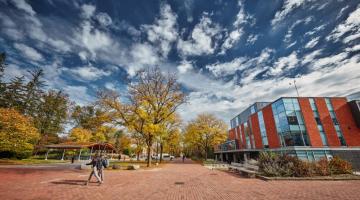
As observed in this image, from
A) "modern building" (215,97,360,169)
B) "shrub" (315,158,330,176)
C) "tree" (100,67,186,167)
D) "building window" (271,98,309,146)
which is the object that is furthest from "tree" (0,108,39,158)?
"building window" (271,98,309,146)

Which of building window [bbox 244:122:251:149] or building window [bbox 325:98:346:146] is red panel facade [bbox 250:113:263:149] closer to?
building window [bbox 244:122:251:149]

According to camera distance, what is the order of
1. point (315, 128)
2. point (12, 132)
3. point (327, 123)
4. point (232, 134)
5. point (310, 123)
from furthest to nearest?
point (232, 134)
point (327, 123)
point (310, 123)
point (315, 128)
point (12, 132)

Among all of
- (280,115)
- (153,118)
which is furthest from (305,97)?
(153,118)

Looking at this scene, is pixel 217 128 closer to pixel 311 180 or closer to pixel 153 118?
pixel 153 118

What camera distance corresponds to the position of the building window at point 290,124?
2644cm

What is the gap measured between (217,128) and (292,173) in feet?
97.3

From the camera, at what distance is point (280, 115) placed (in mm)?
29203

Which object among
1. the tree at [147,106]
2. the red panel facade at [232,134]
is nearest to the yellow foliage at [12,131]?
the tree at [147,106]

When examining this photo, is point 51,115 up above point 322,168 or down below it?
above

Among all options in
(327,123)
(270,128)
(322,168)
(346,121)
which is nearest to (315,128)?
(327,123)

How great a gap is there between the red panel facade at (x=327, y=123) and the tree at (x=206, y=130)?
20.1 meters

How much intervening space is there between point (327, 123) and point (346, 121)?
3.32 metres

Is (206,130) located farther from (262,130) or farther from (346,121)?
(346,121)

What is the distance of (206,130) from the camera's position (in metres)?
41.5
